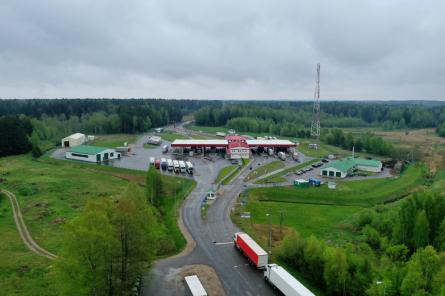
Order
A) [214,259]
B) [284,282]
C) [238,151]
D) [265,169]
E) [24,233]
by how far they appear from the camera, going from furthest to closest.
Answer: [238,151] < [265,169] < [24,233] < [214,259] < [284,282]

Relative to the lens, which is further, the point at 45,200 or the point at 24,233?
the point at 45,200

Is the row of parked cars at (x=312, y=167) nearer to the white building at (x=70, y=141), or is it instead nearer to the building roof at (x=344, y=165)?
the building roof at (x=344, y=165)

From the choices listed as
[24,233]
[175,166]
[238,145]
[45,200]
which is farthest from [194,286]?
[238,145]

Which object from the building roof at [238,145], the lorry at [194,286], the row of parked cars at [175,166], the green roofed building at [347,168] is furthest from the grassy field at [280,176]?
the lorry at [194,286]

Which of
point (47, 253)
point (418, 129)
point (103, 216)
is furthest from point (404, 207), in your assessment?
point (418, 129)

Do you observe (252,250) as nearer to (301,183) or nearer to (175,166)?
(301,183)

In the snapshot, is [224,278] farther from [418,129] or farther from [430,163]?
[418,129]

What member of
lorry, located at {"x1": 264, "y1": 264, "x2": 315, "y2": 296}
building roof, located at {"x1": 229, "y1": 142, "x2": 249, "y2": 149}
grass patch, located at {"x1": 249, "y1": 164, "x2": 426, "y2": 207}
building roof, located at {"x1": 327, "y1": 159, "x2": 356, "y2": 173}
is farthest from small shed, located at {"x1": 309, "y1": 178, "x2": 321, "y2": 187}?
lorry, located at {"x1": 264, "y1": 264, "x2": 315, "y2": 296}

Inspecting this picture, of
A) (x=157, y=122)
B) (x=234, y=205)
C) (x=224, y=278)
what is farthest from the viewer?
(x=157, y=122)
